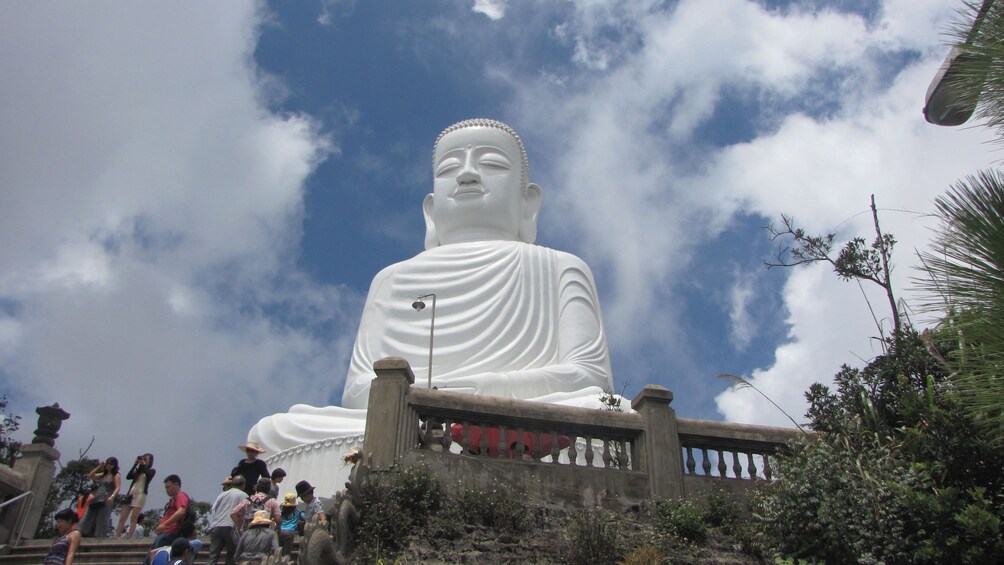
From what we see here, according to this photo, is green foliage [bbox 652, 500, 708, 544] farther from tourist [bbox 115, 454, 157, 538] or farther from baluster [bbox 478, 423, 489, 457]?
tourist [bbox 115, 454, 157, 538]

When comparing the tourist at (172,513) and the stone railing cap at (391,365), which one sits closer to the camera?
the tourist at (172,513)

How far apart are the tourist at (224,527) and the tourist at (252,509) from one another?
0.30ft

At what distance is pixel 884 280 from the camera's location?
9.76m

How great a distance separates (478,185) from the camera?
1734 cm

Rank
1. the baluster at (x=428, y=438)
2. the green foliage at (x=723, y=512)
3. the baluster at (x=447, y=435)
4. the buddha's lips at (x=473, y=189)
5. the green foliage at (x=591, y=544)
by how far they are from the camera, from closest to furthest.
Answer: the green foliage at (x=591, y=544)
the green foliage at (x=723, y=512)
the baluster at (x=447, y=435)
the baluster at (x=428, y=438)
the buddha's lips at (x=473, y=189)

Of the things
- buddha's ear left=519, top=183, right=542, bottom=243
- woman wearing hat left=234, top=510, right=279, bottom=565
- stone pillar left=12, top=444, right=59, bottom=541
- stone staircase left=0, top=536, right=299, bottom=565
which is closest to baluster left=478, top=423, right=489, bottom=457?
woman wearing hat left=234, top=510, right=279, bottom=565

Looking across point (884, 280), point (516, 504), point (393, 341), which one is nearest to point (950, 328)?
point (516, 504)

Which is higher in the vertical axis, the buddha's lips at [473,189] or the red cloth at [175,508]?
the buddha's lips at [473,189]

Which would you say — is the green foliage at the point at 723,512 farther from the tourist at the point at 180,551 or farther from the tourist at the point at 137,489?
the tourist at the point at 137,489

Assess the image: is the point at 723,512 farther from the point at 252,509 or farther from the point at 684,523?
the point at 252,509

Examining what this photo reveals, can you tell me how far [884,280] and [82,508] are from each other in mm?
8459

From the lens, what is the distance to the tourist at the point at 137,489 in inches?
358

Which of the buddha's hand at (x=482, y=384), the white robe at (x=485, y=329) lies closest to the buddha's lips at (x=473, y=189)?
the white robe at (x=485, y=329)

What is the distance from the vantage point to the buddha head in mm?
Answer: 17391
